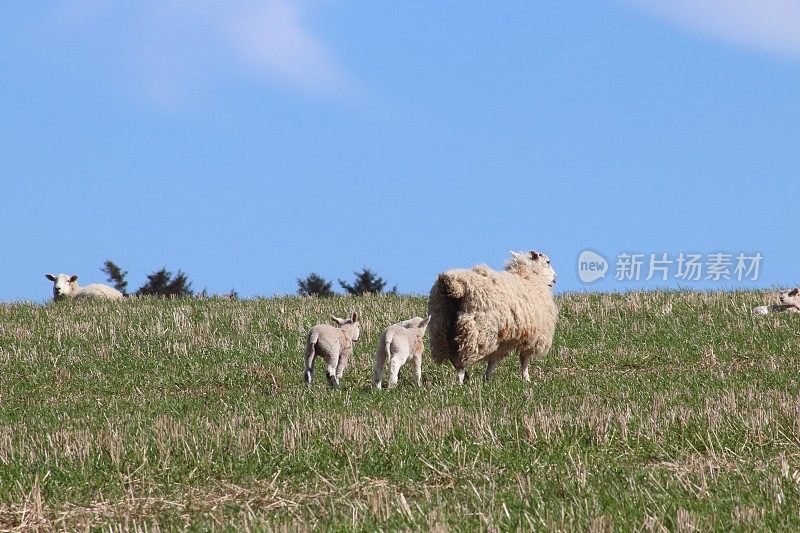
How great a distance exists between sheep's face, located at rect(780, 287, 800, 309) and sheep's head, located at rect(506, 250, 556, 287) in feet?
30.0

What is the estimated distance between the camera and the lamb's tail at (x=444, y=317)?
50.5 feet

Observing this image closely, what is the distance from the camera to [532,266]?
678 inches

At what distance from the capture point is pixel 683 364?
740 inches

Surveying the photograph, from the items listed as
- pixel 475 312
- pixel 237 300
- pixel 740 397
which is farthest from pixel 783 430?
pixel 237 300

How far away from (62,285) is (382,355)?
1961 cm

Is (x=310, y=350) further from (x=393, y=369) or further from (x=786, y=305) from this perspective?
(x=786, y=305)

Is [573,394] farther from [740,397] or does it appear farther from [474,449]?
[474,449]

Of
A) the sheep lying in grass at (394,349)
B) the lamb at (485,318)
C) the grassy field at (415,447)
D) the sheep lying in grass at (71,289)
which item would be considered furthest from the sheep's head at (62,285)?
the sheep lying in grass at (394,349)

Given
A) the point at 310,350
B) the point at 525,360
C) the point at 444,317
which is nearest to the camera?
the point at 310,350

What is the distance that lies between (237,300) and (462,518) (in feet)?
70.1

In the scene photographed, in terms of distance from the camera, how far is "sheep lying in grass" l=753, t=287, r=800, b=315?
2402 centimetres

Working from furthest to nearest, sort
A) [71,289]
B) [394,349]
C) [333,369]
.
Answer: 1. [71,289]
2. [333,369]
3. [394,349]

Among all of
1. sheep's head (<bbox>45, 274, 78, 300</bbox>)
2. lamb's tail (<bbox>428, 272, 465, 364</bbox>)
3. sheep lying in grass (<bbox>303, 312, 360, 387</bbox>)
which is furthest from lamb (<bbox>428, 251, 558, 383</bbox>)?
sheep's head (<bbox>45, 274, 78, 300</bbox>)

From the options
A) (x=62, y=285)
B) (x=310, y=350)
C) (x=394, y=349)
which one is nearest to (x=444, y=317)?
(x=394, y=349)
